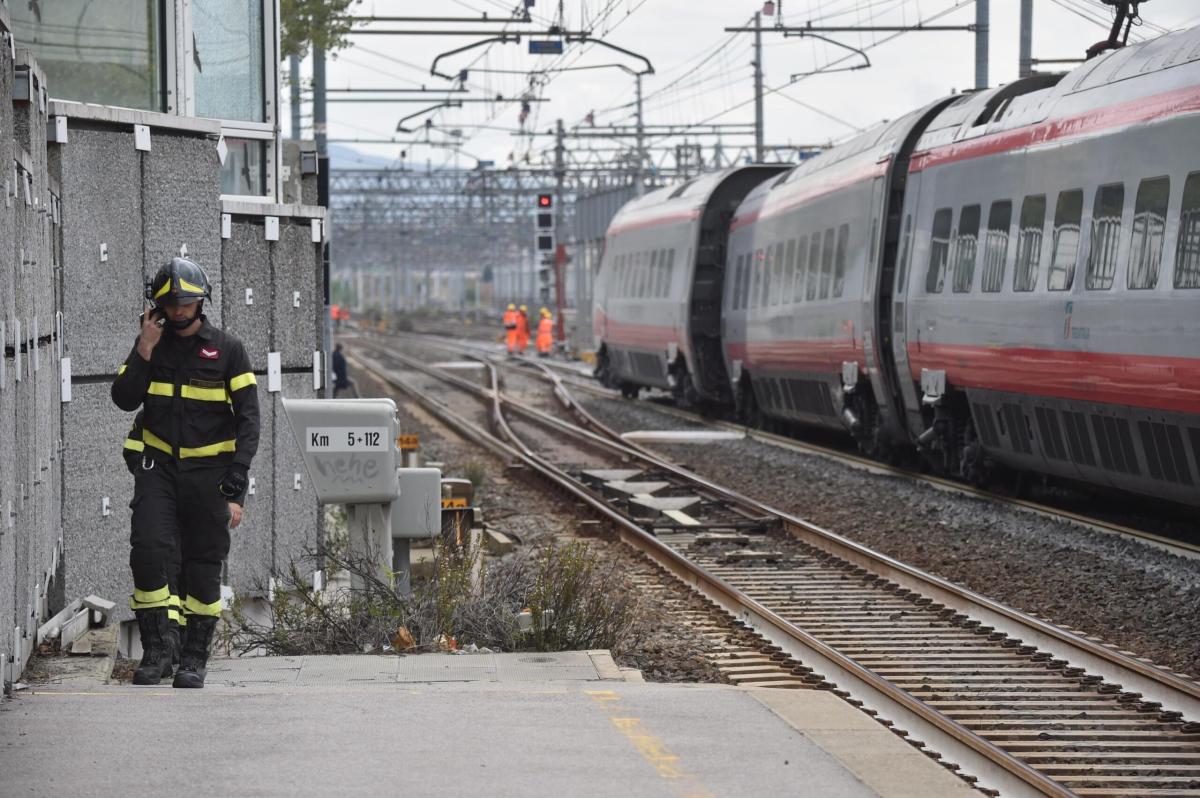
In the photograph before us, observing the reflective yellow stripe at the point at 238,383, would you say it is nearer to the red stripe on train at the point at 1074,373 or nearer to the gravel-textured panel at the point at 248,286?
the gravel-textured panel at the point at 248,286

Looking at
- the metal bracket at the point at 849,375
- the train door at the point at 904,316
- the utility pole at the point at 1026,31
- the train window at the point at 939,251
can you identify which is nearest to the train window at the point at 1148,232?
the train window at the point at 939,251

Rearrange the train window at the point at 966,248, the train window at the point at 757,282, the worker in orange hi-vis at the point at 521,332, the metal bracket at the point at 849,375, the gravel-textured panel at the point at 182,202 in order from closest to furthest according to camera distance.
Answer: the gravel-textured panel at the point at 182,202
the train window at the point at 966,248
the metal bracket at the point at 849,375
the train window at the point at 757,282
the worker in orange hi-vis at the point at 521,332

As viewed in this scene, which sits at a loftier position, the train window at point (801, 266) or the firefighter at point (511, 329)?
the train window at point (801, 266)

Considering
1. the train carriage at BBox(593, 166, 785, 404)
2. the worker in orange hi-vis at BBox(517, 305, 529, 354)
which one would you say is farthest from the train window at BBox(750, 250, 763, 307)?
the worker in orange hi-vis at BBox(517, 305, 529, 354)

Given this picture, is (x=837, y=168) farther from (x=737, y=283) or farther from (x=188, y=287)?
(x=188, y=287)

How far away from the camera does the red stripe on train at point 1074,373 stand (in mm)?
12664

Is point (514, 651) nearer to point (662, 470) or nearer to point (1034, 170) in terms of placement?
point (1034, 170)

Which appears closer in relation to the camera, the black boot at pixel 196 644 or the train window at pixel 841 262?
the black boot at pixel 196 644

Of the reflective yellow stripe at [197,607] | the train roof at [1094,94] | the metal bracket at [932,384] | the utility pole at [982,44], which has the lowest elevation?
the reflective yellow stripe at [197,607]

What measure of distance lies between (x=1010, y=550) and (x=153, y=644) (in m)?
7.91

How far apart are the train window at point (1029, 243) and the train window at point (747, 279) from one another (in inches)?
415

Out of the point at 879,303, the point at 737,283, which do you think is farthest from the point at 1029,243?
the point at 737,283

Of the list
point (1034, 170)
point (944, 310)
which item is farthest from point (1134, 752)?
point (944, 310)

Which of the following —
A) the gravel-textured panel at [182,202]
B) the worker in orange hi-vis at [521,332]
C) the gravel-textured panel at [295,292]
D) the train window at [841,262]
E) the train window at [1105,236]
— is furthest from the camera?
the worker in orange hi-vis at [521,332]
